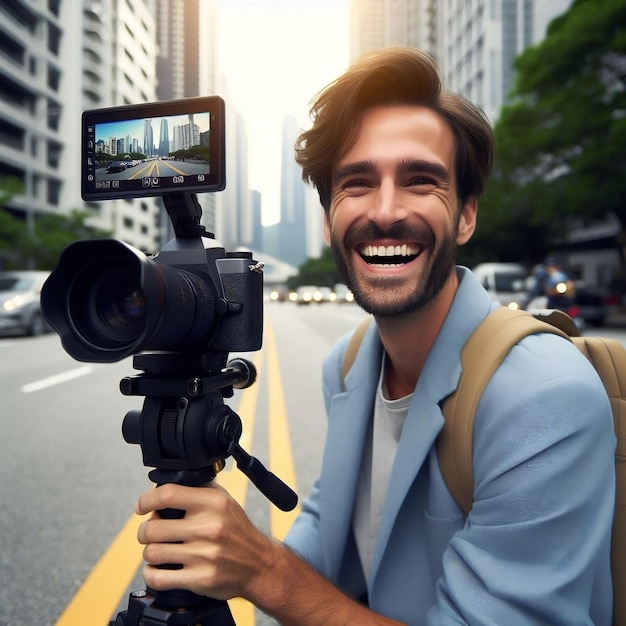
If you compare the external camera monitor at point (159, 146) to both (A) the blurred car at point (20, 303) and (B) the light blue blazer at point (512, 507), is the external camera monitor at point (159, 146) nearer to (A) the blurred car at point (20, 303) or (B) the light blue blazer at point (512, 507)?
(B) the light blue blazer at point (512, 507)

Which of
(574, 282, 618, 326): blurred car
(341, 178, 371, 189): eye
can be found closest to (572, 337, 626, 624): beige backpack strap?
(341, 178, 371, 189): eye

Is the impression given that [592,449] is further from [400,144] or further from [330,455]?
[400,144]

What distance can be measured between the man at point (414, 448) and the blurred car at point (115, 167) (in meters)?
0.51

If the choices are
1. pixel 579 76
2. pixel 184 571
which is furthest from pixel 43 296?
pixel 579 76

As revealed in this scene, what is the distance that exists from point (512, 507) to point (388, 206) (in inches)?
26.3

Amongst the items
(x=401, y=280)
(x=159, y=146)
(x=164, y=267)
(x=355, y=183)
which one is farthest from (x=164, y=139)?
(x=401, y=280)

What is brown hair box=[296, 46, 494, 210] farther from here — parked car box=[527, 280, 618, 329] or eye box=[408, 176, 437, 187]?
parked car box=[527, 280, 618, 329]

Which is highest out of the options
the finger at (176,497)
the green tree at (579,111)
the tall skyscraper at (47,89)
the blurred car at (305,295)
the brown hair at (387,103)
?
the tall skyscraper at (47,89)

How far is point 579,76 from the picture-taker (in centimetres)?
1830

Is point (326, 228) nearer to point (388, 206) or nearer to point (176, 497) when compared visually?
point (388, 206)

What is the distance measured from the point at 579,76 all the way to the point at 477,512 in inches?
779

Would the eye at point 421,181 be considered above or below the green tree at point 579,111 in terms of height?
below

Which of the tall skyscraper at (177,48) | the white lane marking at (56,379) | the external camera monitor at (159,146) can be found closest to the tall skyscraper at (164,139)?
the external camera monitor at (159,146)

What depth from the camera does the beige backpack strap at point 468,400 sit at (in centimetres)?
123
